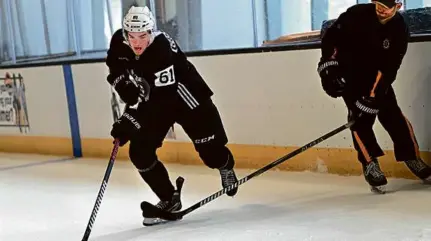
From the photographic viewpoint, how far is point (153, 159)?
9.73 ft

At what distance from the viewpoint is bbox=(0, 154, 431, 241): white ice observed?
2781 millimetres

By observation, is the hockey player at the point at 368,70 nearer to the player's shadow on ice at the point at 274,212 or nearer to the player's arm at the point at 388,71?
the player's arm at the point at 388,71

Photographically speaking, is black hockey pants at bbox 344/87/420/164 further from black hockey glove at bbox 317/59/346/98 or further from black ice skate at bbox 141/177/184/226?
black ice skate at bbox 141/177/184/226

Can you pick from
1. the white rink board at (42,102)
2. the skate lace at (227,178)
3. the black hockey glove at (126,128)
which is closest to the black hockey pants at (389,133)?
the skate lace at (227,178)

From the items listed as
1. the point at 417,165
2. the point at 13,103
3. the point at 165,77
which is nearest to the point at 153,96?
the point at 165,77

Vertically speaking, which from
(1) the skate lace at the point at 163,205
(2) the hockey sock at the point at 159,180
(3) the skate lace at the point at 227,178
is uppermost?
(2) the hockey sock at the point at 159,180

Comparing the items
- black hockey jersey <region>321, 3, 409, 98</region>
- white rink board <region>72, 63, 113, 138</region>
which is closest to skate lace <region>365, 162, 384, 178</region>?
black hockey jersey <region>321, 3, 409, 98</region>

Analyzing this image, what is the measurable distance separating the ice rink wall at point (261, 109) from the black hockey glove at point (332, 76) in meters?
0.55

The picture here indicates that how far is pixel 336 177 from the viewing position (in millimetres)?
3896

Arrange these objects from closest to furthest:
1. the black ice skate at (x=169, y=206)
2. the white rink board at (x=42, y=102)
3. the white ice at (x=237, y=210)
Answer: the white ice at (x=237, y=210)
the black ice skate at (x=169, y=206)
the white rink board at (x=42, y=102)

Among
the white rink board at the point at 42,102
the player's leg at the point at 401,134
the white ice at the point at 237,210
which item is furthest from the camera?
the white rink board at the point at 42,102

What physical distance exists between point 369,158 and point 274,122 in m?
1.00

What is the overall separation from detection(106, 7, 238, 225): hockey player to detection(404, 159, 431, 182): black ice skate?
970 millimetres

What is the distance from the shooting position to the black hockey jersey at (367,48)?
3199 millimetres
